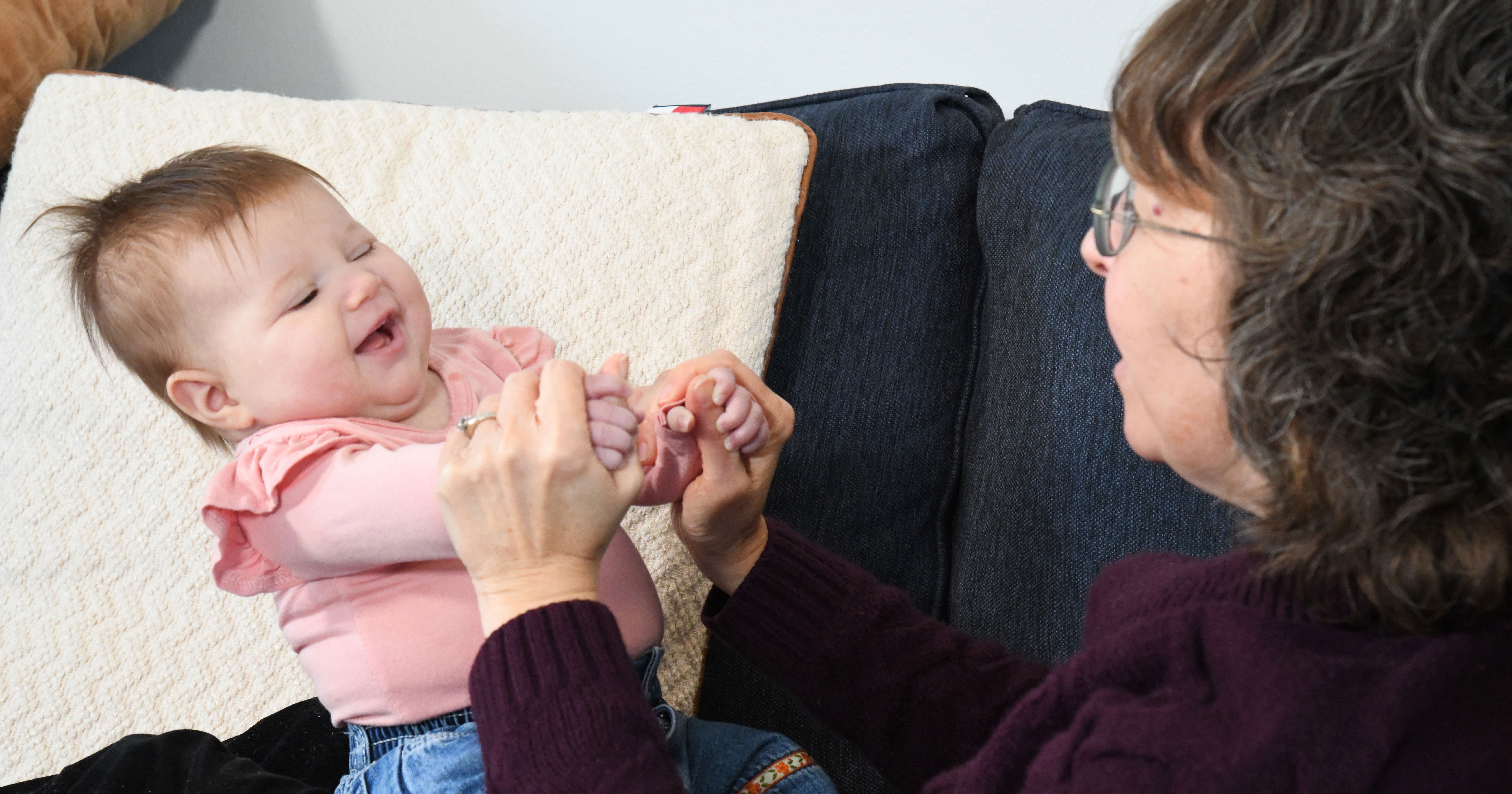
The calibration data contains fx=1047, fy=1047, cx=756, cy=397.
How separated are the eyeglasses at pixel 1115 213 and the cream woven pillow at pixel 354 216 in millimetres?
650

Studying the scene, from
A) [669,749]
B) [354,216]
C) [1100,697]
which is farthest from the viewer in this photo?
[354,216]

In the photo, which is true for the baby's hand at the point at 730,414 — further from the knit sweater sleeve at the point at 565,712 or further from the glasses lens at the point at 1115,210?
the glasses lens at the point at 1115,210

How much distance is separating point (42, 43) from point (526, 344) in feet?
3.33

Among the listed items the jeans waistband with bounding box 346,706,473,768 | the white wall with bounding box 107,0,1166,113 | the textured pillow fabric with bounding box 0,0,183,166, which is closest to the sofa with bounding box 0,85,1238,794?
the jeans waistband with bounding box 346,706,473,768

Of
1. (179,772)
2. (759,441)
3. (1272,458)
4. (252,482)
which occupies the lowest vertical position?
(179,772)

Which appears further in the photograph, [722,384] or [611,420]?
[722,384]

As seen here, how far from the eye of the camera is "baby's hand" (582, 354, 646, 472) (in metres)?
0.79

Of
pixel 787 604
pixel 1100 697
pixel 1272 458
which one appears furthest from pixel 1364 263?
pixel 787 604

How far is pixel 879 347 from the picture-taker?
4.53ft

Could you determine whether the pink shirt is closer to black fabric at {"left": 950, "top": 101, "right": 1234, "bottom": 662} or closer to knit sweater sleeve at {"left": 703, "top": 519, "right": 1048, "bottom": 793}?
knit sweater sleeve at {"left": 703, "top": 519, "right": 1048, "bottom": 793}

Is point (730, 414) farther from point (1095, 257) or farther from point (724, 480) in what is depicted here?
point (1095, 257)

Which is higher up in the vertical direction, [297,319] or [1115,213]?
[1115,213]

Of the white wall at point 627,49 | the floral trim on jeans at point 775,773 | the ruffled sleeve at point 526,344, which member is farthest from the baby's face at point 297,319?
the white wall at point 627,49

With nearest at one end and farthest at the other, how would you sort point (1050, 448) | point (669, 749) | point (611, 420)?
1. point (611, 420)
2. point (669, 749)
3. point (1050, 448)
